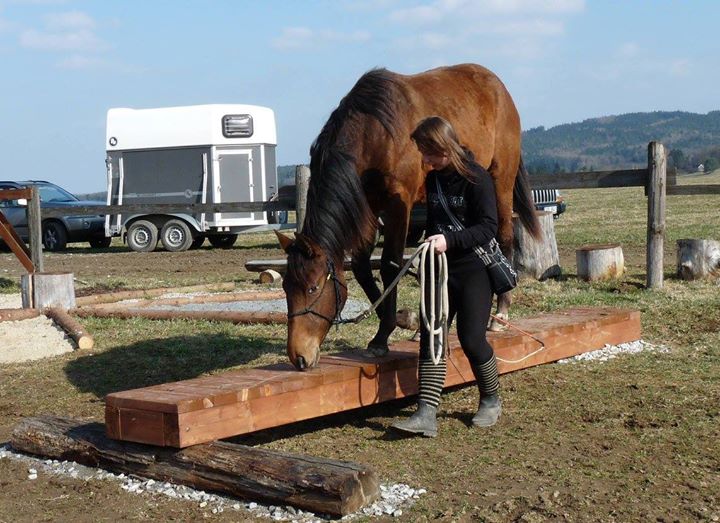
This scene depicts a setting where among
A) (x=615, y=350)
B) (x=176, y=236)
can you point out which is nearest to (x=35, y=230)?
(x=176, y=236)

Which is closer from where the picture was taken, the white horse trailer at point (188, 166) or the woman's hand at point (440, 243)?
the woman's hand at point (440, 243)

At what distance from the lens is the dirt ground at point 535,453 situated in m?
4.11

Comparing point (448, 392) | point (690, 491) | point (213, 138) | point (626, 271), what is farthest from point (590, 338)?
point (213, 138)

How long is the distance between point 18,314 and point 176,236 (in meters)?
10.8

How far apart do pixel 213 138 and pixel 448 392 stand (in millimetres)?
14654

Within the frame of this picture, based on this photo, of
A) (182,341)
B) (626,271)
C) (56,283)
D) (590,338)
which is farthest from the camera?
(626,271)

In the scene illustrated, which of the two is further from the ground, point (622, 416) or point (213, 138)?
point (213, 138)

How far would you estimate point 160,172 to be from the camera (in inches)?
821

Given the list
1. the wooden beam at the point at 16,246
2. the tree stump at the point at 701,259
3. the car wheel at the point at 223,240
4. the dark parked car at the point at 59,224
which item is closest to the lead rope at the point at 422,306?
the tree stump at the point at 701,259

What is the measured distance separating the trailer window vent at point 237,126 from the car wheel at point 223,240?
2349 mm

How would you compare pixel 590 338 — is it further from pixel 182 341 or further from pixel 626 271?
pixel 626 271

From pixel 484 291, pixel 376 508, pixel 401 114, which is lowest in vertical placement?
pixel 376 508

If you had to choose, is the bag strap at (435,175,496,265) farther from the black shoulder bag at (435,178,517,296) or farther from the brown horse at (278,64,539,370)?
the brown horse at (278,64,539,370)

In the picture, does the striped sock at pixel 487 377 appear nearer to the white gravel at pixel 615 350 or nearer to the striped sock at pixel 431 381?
the striped sock at pixel 431 381
